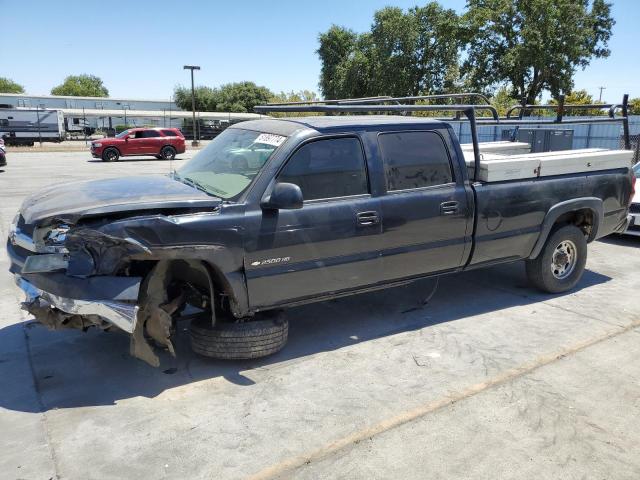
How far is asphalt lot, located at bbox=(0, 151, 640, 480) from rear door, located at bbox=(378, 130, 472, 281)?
0.70 metres

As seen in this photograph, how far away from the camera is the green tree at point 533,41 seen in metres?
35.2

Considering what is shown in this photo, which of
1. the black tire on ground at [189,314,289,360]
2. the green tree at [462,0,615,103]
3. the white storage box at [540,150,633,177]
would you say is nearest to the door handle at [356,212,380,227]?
the black tire on ground at [189,314,289,360]

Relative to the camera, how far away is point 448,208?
470cm

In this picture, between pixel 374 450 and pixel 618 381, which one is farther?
pixel 618 381

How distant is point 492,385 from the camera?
151 inches

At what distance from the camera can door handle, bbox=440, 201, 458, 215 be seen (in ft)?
15.3

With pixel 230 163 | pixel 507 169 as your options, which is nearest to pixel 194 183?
pixel 230 163

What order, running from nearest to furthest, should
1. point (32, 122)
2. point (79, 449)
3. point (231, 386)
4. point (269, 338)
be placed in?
point (79, 449)
point (231, 386)
point (269, 338)
point (32, 122)

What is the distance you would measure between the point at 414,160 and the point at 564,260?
2475mm

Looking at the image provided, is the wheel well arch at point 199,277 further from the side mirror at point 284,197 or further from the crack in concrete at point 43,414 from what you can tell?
the crack in concrete at point 43,414

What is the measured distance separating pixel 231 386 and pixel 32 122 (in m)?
41.8

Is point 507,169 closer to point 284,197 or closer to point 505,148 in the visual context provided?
point 505,148

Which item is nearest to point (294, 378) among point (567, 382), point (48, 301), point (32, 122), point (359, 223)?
point (359, 223)

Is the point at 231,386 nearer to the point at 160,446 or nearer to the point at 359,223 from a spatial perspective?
the point at 160,446
